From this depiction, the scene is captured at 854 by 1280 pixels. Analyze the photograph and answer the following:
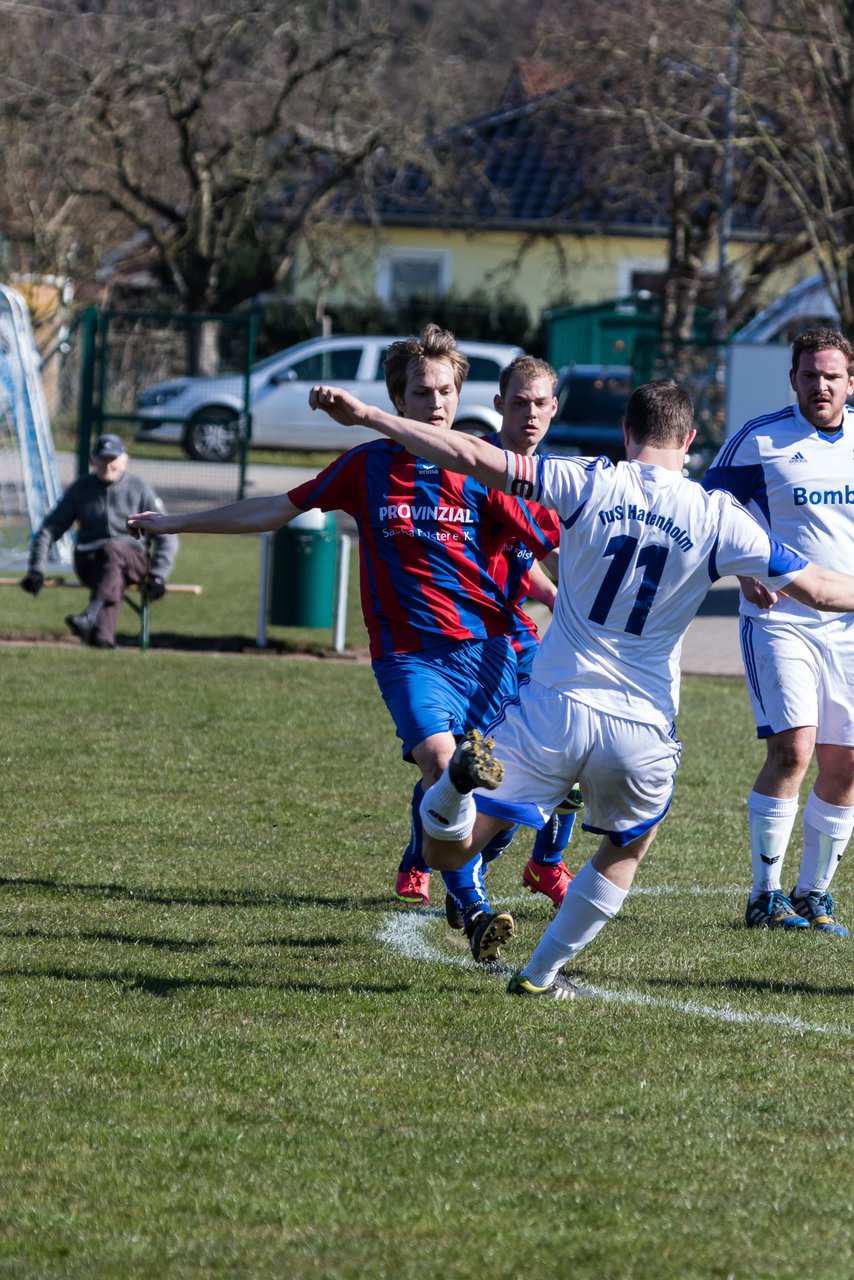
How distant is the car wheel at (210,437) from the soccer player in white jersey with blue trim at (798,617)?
15.7 metres

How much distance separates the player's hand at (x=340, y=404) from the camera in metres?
4.69

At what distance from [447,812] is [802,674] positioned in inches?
76.6

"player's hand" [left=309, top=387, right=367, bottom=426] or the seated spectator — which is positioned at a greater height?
"player's hand" [left=309, top=387, right=367, bottom=426]

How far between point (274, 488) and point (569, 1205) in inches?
954

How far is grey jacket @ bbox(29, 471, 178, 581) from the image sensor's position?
45.1ft

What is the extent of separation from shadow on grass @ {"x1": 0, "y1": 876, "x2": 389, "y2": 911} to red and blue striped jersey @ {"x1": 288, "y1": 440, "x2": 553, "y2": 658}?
123 cm

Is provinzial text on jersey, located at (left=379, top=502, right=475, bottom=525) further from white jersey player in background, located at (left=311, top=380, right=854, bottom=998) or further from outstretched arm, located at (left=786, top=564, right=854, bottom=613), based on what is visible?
outstretched arm, located at (left=786, top=564, right=854, bottom=613)

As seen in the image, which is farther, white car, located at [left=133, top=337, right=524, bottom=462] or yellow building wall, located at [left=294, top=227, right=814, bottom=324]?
yellow building wall, located at [left=294, top=227, right=814, bottom=324]

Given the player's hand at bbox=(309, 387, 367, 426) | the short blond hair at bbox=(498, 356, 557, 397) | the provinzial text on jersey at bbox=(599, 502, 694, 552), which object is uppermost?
the short blond hair at bbox=(498, 356, 557, 397)

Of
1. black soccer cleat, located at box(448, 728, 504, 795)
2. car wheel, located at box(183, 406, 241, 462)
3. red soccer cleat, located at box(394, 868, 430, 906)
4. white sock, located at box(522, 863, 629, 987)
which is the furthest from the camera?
car wheel, located at box(183, 406, 241, 462)

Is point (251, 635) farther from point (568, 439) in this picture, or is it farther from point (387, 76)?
point (387, 76)

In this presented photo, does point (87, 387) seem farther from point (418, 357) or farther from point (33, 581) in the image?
point (418, 357)

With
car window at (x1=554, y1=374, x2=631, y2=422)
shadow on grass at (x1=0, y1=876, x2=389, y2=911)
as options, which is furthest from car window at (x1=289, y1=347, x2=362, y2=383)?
shadow on grass at (x1=0, y1=876, x2=389, y2=911)

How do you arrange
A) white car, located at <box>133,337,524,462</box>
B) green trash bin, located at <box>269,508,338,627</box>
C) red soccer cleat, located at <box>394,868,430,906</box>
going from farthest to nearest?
white car, located at <box>133,337,524,462</box> < green trash bin, located at <box>269,508,338,627</box> < red soccer cleat, located at <box>394,868,430,906</box>
